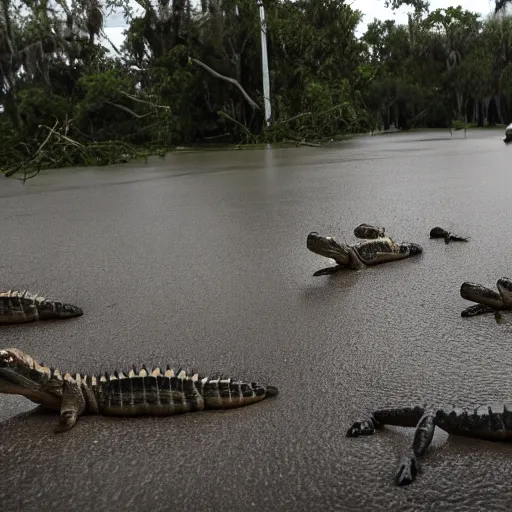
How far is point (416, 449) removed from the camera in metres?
2.10

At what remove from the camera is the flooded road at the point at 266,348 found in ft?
6.65

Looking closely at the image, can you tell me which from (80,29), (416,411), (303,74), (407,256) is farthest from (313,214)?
(80,29)

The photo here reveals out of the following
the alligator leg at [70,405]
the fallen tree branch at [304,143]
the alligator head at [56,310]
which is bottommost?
the alligator leg at [70,405]

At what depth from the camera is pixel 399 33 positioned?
1679 inches

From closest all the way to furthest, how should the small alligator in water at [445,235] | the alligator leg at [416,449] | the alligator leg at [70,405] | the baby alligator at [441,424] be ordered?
the alligator leg at [416,449] < the baby alligator at [441,424] < the alligator leg at [70,405] < the small alligator in water at [445,235]

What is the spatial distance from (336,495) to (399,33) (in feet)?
144

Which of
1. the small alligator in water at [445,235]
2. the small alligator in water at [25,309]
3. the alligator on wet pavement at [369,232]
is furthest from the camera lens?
the small alligator in water at [445,235]

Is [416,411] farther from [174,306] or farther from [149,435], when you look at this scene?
[174,306]

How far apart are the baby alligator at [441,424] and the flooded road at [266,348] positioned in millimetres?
32

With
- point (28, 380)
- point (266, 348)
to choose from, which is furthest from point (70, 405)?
point (266, 348)

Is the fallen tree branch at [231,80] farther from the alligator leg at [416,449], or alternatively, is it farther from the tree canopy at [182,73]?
the alligator leg at [416,449]

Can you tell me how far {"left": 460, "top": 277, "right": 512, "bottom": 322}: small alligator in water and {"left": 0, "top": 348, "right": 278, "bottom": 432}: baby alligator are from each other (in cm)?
134

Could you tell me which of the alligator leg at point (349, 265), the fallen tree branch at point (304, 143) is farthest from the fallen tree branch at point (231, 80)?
the alligator leg at point (349, 265)

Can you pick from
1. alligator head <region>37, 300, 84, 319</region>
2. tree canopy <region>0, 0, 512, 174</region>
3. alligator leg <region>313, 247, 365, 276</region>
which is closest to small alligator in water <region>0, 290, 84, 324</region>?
alligator head <region>37, 300, 84, 319</region>
